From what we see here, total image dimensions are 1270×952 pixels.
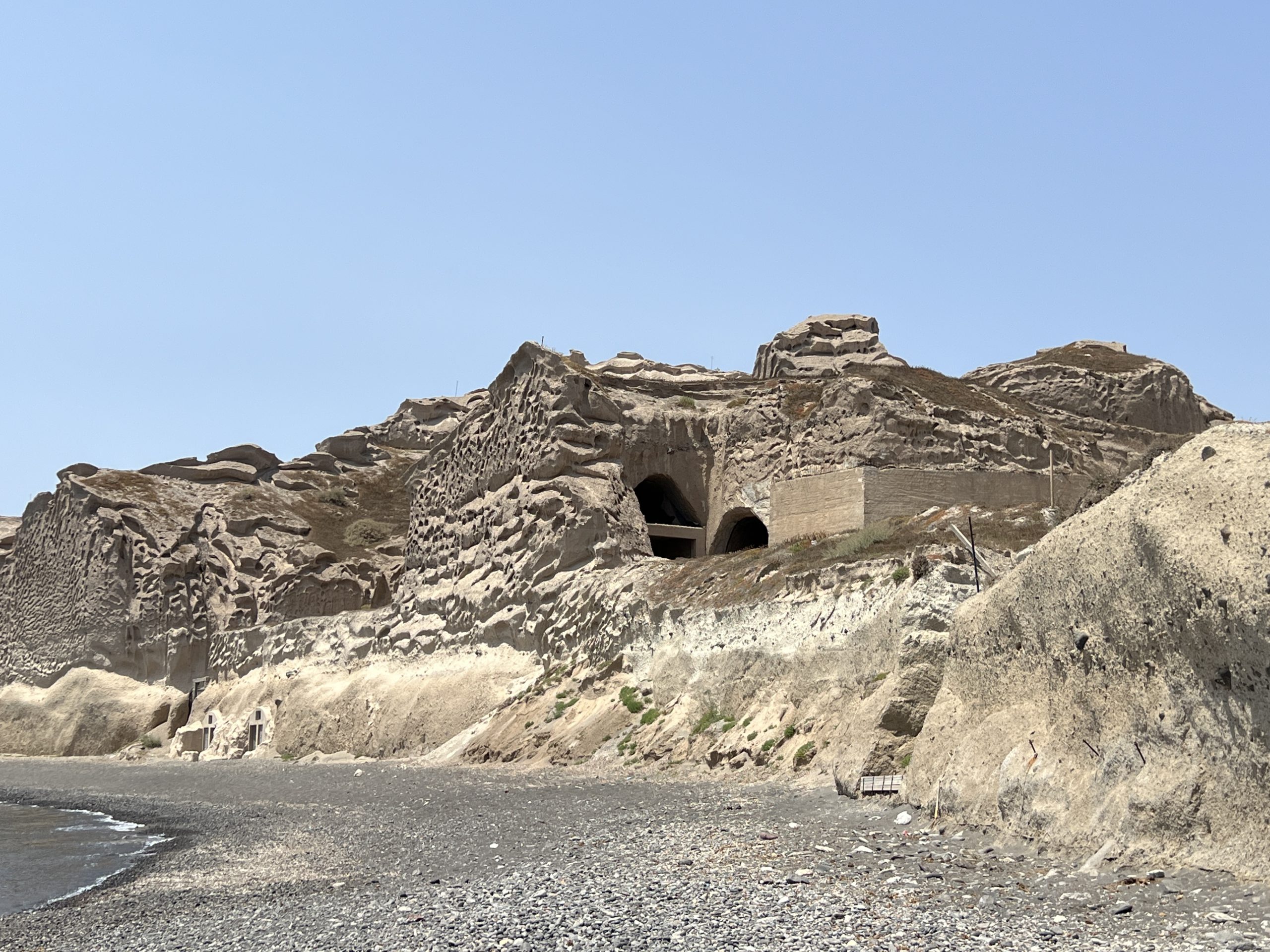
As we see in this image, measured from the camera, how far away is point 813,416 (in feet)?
102

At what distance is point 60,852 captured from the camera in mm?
16625

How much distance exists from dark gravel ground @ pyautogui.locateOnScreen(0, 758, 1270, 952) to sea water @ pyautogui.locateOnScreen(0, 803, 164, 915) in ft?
2.14

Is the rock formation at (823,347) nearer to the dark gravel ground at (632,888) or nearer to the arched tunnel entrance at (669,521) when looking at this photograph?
the arched tunnel entrance at (669,521)

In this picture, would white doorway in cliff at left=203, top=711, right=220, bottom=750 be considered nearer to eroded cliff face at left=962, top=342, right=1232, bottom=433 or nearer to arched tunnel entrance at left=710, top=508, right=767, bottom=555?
arched tunnel entrance at left=710, top=508, right=767, bottom=555

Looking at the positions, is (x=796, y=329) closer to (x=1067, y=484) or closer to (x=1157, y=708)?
(x=1067, y=484)

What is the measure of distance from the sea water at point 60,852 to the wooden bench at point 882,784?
8.01 m

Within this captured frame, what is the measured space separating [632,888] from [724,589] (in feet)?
43.0

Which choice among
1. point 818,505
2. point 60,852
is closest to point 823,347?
point 818,505

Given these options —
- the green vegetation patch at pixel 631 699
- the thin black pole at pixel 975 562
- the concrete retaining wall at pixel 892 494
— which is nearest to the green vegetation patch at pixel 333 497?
the concrete retaining wall at pixel 892 494

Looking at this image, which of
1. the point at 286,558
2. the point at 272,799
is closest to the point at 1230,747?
the point at 272,799

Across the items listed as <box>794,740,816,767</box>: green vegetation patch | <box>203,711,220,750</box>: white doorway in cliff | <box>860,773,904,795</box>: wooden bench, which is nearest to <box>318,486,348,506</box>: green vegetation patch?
<box>203,711,220,750</box>: white doorway in cliff

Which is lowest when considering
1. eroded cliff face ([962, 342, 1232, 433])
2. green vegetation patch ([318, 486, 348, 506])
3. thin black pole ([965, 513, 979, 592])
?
thin black pole ([965, 513, 979, 592])

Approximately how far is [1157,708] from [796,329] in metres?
44.4

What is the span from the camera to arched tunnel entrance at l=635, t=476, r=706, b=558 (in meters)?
31.7
